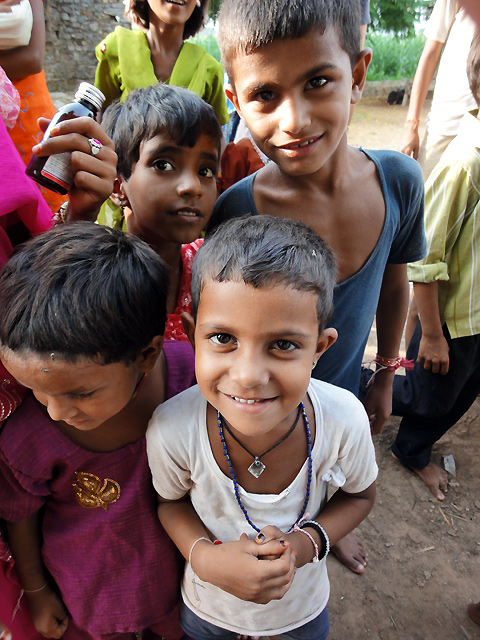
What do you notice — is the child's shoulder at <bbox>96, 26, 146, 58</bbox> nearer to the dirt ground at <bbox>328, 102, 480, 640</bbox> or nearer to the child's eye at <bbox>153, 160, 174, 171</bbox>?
the child's eye at <bbox>153, 160, 174, 171</bbox>

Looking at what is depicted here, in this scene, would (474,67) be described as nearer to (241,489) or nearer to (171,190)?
(171,190)

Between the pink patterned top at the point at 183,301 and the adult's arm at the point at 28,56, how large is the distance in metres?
0.97

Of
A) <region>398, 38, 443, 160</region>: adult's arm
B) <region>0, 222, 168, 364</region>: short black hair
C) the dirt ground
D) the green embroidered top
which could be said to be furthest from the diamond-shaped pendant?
<region>398, 38, 443, 160</region>: adult's arm

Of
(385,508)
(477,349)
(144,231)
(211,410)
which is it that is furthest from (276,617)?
(477,349)

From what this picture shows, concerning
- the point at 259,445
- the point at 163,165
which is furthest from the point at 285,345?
the point at 163,165

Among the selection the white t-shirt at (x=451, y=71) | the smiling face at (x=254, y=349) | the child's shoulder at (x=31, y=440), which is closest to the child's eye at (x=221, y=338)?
the smiling face at (x=254, y=349)

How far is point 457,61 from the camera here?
3088mm

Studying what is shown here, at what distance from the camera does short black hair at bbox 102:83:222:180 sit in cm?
142

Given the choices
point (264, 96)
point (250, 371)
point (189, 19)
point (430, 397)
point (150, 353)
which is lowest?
point (430, 397)

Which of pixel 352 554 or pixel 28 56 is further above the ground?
pixel 28 56

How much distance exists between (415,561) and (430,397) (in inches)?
30.3

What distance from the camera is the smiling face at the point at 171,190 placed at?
1.42m

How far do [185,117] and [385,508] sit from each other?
82.4 inches

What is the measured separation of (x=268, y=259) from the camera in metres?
0.96
